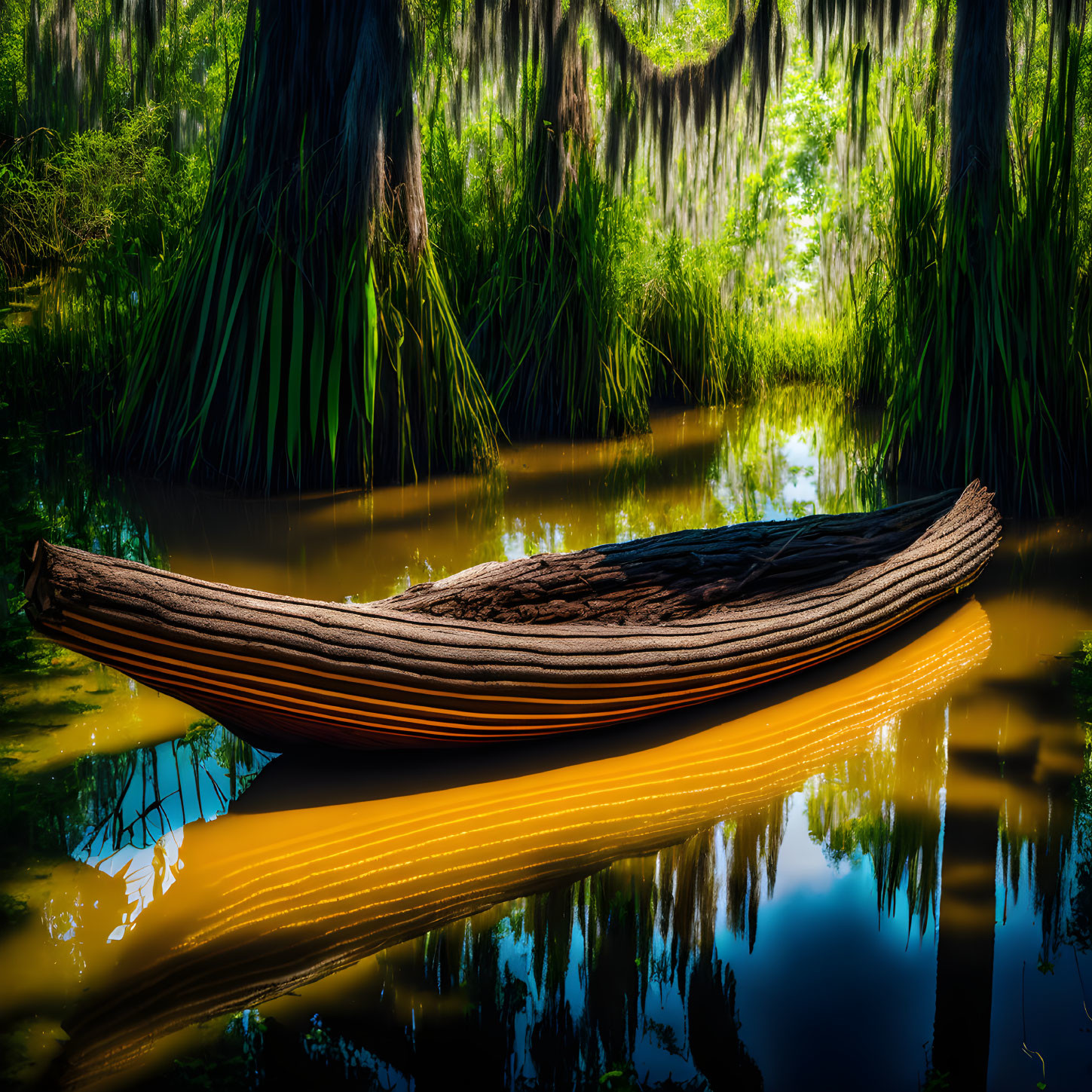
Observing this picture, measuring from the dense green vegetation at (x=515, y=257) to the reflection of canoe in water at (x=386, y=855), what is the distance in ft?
9.91

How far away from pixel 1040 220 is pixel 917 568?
2.50 meters

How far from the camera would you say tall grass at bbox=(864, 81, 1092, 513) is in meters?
5.12

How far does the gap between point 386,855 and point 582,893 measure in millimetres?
489

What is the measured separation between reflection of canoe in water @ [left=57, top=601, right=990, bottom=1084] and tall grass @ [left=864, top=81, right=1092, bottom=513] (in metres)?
2.63

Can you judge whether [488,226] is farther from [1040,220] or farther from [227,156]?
[1040,220]

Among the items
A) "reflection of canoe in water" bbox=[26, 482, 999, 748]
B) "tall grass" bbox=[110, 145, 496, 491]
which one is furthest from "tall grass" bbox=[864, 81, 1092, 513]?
"tall grass" bbox=[110, 145, 496, 491]

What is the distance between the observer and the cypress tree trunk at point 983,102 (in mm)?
5219

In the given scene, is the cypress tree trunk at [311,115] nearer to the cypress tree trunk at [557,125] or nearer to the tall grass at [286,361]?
the tall grass at [286,361]

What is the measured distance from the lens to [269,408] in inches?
222

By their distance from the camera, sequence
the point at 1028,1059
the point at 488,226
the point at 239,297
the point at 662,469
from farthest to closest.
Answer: the point at 488,226 < the point at 662,469 < the point at 239,297 < the point at 1028,1059

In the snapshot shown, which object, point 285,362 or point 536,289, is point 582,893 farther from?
point 536,289

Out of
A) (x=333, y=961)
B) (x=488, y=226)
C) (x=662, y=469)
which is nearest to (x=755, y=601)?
(x=333, y=961)

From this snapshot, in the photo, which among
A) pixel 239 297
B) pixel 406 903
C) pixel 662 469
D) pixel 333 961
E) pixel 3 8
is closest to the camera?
pixel 333 961

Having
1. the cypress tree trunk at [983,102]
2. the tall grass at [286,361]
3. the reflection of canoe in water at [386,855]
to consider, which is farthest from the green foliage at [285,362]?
the reflection of canoe in water at [386,855]
